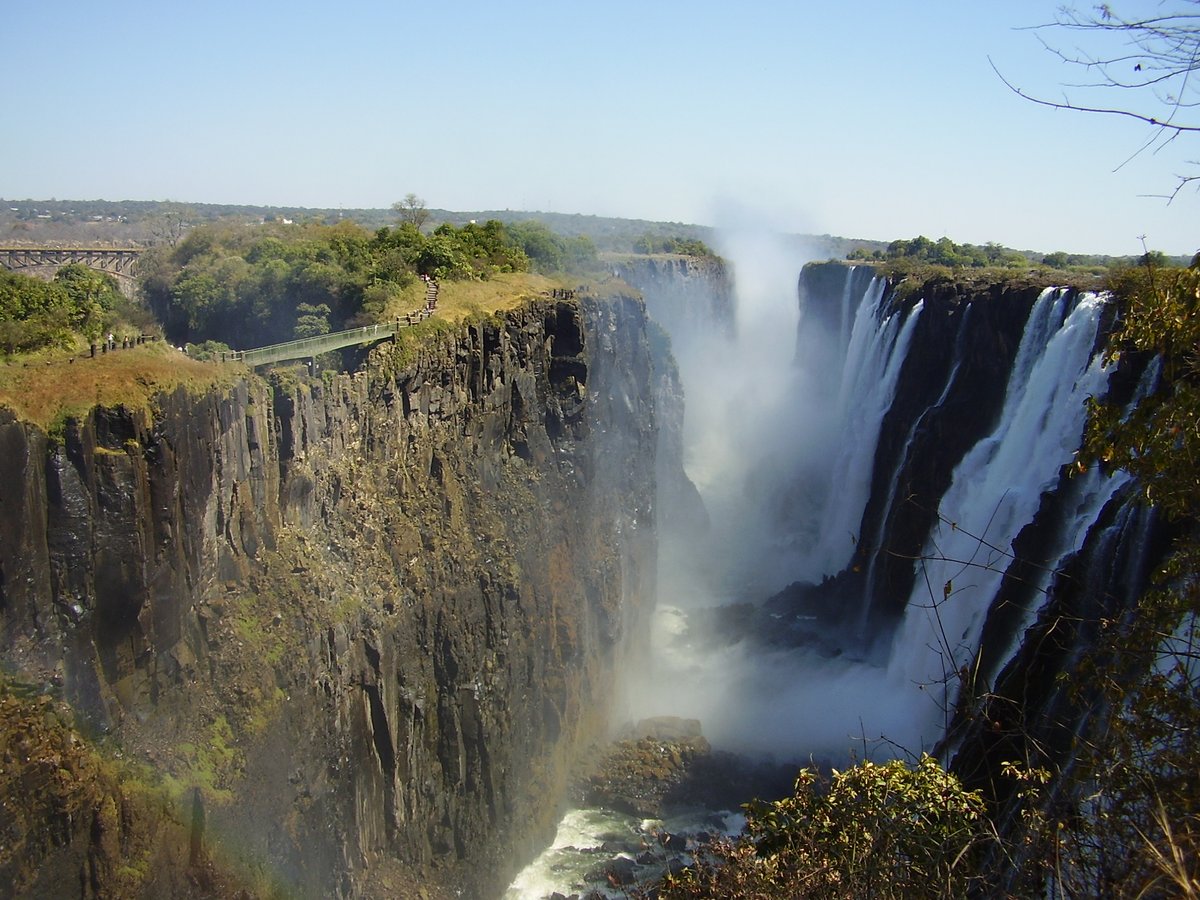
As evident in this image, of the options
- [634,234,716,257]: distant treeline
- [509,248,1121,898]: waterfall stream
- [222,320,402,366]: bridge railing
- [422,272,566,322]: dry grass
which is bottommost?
[509,248,1121,898]: waterfall stream

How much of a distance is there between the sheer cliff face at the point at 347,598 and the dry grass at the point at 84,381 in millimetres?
398

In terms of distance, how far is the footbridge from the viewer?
22594 mm

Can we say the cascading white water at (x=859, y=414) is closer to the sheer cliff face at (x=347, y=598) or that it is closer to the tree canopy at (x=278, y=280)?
the sheer cliff face at (x=347, y=598)

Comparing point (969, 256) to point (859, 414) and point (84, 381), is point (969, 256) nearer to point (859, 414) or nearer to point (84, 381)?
point (859, 414)

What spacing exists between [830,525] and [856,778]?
39268mm

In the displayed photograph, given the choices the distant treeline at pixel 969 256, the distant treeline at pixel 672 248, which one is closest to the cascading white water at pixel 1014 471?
the distant treeline at pixel 969 256

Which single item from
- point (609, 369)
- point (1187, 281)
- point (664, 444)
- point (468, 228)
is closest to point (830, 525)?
point (664, 444)

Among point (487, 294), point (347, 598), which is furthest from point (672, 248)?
point (347, 598)

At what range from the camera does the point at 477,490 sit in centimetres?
2984

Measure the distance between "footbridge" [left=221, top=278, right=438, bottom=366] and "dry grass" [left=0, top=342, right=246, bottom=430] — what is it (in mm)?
3293

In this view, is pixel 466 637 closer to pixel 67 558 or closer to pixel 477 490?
pixel 477 490

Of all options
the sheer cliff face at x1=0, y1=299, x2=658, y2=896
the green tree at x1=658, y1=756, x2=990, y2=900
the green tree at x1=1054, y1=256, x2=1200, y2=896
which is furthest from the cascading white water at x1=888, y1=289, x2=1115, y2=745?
the green tree at x1=1054, y1=256, x2=1200, y2=896

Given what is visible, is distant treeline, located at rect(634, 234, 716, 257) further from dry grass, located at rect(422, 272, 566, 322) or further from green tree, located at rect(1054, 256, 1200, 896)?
green tree, located at rect(1054, 256, 1200, 896)

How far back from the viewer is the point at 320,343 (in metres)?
24.7
